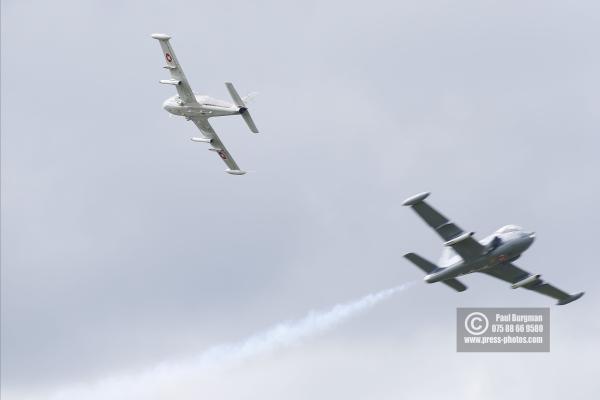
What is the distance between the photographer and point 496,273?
414 feet

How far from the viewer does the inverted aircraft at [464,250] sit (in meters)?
115

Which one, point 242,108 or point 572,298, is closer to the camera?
point 572,298

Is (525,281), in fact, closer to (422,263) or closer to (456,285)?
(456,285)

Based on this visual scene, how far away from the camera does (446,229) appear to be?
4537 inches

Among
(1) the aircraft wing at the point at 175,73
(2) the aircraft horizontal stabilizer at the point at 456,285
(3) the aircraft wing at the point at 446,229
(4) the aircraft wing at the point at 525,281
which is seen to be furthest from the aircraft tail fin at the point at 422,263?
(1) the aircraft wing at the point at 175,73

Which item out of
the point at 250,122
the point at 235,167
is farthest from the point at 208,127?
the point at 250,122

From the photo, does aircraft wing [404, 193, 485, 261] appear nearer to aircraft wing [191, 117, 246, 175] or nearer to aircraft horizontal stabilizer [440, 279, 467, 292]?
aircraft horizontal stabilizer [440, 279, 467, 292]

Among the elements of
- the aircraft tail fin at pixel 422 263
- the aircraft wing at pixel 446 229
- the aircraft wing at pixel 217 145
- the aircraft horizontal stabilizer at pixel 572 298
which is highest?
the aircraft wing at pixel 217 145

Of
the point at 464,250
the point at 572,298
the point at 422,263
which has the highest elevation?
the point at 464,250

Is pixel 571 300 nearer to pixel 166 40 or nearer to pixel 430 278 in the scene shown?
pixel 430 278

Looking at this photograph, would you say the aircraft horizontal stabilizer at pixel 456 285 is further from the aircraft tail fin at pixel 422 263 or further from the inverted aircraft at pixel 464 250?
the aircraft tail fin at pixel 422 263

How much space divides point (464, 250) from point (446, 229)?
3.24m

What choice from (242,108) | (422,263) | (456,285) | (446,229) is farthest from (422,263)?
(242,108)

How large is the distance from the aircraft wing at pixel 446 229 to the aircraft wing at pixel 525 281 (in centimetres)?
589
